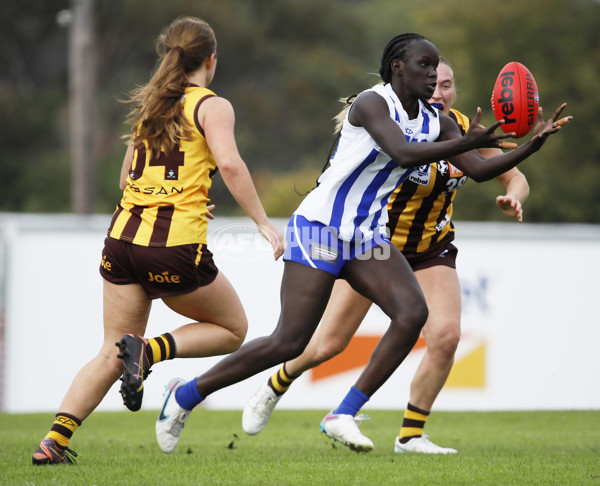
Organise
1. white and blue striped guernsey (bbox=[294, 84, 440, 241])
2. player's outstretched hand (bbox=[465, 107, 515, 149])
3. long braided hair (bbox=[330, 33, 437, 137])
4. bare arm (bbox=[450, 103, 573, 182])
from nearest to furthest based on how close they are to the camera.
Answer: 1. player's outstretched hand (bbox=[465, 107, 515, 149])
2. bare arm (bbox=[450, 103, 573, 182])
3. white and blue striped guernsey (bbox=[294, 84, 440, 241])
4. long braided hair (bbox=[330, 33, 437, 137])

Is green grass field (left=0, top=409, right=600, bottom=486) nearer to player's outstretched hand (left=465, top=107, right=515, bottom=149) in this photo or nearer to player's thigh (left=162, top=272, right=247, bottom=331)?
player's thigh (left=162, top=272, right=247, bottom=331)

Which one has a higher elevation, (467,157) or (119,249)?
(467,157)

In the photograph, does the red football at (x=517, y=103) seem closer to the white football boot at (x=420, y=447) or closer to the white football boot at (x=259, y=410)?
the white football boot at (x=420, y=447)

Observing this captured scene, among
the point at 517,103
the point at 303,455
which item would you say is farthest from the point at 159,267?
the point at 517,103

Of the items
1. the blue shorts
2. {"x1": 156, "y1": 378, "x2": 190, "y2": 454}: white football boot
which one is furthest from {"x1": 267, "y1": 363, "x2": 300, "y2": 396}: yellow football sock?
the blue shorts

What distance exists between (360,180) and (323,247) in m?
0.41

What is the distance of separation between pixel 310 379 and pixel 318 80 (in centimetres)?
2525

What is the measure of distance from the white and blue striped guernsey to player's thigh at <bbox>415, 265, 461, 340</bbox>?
887 mm

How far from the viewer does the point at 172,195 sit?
4711 mm

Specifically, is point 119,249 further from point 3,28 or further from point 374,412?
point 3,28

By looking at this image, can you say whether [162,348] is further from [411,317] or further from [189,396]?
[411,317]

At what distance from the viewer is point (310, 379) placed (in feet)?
29.8

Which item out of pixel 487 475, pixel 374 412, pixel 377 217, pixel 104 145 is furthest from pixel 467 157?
pixel 104 145

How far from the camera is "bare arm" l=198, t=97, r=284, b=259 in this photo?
4.64 metres
